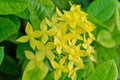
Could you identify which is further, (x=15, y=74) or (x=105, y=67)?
(x=15, y=74)

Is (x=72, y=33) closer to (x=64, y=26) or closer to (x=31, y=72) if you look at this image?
(x=64, y=26)

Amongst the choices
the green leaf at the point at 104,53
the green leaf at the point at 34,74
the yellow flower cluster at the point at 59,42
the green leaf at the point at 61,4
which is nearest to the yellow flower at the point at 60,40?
the yellow flower cluster at the point at 59,42

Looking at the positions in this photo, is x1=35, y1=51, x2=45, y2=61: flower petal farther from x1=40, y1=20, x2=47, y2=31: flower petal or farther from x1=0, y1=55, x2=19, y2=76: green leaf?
x1=0, y1=55, x2=19, y2=76: green leaf

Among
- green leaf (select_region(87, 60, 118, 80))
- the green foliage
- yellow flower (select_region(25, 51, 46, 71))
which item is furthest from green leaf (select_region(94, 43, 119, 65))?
yellow flower (select_region(25, 51, 46, 71))

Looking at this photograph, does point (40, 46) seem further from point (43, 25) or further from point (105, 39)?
point (105, 39)

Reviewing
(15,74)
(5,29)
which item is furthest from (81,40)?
(15,74)

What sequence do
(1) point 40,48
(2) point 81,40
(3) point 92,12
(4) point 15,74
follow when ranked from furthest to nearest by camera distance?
1. (4) point 15,74
2. (3) point 92,12
3. (2) point 81,40
4. (1) point 40,48

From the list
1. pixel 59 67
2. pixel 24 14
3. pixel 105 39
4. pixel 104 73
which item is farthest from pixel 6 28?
pixel 105 39

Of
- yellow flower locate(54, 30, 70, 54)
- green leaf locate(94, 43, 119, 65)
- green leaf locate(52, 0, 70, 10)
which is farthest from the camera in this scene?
green leaf locate(94, 43, 119, 65)
